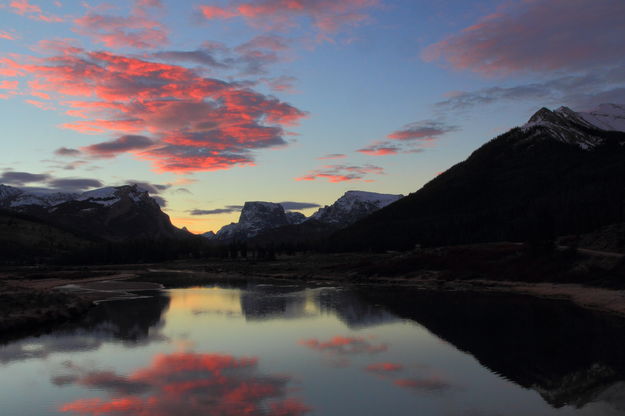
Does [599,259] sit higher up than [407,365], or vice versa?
[599,259]

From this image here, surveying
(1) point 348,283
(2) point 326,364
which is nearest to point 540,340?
(2) point 326,364

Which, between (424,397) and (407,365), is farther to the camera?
(407,365)

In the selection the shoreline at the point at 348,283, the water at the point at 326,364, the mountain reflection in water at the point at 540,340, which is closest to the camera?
the water at the point at 326,364

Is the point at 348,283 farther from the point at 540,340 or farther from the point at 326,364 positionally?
the point at 326,364

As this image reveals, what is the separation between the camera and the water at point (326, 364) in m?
24.1

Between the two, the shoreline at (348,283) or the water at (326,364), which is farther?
the shoreline at (348,283)

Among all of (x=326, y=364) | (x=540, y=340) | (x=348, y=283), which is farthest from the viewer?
(x=348, y=283)

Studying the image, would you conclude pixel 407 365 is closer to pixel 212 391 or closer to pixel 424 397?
pixel 424 397

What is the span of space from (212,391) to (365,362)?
11294mm

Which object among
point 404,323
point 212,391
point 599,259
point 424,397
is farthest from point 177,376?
point 599,259

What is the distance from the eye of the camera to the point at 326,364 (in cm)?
3288

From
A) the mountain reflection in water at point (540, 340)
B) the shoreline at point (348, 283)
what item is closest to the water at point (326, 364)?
the mountain reflection in water at point (540, 340)

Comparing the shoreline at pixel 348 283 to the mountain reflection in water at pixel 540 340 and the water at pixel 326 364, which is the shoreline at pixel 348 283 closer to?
the water at pixel 326 364

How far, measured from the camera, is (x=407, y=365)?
32469 mm
